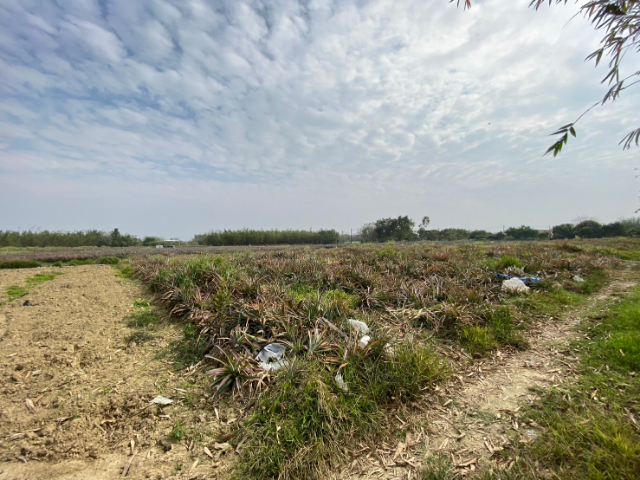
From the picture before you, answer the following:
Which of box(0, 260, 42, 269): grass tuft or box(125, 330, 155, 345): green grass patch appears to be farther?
box(0, 260, 42, 269): grass tuft

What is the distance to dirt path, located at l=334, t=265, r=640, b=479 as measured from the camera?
1726 millimetres

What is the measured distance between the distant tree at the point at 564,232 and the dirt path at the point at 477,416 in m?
42.9

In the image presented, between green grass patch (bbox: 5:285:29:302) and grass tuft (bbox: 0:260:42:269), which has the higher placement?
grass tuft (bbox: 0:260:42:269)

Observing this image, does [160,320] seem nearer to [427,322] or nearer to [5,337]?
[5,337]

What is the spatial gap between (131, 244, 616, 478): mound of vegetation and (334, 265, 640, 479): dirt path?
0.17 meters

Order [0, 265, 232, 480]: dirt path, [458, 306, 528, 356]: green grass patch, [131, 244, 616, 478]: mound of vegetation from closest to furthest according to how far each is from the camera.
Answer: [0, 265, 232, 480]: dirt path → [131, 244, 616, 478]: mound of vegetation → [458, 306, 528, 356]: green grass patch

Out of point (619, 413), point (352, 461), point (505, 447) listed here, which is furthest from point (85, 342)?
point (619, 413)

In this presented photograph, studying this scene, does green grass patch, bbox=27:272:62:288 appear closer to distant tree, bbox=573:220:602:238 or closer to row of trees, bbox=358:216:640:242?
row of trees, bbox=358:216:640:242

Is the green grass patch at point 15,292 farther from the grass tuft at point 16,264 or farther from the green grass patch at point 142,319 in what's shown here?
the grass tuft at point 16,264

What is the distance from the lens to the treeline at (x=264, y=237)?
36.2m

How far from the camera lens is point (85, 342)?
294 centimetres

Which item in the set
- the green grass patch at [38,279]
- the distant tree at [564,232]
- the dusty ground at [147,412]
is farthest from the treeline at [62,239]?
the distant tree at [564,232]

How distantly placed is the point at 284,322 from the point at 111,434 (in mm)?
1611

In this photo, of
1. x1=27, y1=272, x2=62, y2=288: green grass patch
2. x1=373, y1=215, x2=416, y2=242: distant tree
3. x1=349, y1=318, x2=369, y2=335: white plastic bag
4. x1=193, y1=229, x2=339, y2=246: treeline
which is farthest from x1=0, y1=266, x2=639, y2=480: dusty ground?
x1=373, y1=215, x2=416, y2=242: distant tree
